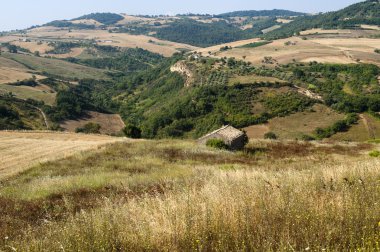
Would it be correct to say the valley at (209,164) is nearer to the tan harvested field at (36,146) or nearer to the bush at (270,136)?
the tan harvested field at (36,146)

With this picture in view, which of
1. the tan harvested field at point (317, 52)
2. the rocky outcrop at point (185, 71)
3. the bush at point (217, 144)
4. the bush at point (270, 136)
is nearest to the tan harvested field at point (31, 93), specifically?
the rocky outcrop at point (185, 71)

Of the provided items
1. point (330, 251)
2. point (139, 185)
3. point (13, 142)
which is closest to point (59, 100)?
point (13, 142)

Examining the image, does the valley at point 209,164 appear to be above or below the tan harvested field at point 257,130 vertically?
above

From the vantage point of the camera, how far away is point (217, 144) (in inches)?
1606

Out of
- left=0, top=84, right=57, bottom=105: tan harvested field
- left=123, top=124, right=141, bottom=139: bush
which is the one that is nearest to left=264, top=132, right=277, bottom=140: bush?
left=123, top=124, right=141, bottom=139: bush

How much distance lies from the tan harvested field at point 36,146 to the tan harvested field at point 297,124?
5039 cm

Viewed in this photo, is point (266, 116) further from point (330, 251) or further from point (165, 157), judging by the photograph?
point (330, 251)

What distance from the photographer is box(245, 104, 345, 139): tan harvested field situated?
296 feet

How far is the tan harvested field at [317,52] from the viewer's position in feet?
500

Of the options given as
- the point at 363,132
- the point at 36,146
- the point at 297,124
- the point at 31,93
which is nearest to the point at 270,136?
the point at 297,124

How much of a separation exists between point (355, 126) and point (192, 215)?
3685 inches

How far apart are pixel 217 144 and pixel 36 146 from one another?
1957 centimetres

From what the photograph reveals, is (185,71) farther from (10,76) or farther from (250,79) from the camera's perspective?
(10,76)

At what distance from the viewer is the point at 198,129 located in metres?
107
